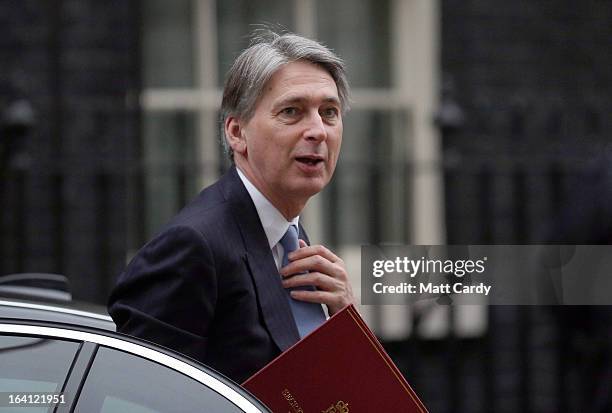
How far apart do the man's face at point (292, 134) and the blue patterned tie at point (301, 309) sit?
9 centimetres

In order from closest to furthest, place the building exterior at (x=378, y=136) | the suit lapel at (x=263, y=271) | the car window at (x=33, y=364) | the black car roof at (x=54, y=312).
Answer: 1. the car window at (x=33, y=364)
2. the black car roof at (x=54, y=312)
3. the suit lapel at (x=263, y=271)
4. the building exterior at (x=378, y=136)

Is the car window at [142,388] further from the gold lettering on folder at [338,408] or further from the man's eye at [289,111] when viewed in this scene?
the man's eye at [289,111]

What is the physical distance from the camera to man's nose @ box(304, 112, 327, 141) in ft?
9.00

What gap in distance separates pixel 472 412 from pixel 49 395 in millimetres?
4725

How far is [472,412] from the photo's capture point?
22.0 ft

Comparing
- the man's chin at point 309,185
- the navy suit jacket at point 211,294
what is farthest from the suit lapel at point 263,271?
the man's chin at point 309,185

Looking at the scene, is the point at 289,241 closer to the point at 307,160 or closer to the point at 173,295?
the point at 307,160

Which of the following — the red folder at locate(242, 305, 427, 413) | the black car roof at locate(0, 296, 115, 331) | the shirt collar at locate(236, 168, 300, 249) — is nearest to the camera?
the black car roof at locate(0, 296, 115, 331)

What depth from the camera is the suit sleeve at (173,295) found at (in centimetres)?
254

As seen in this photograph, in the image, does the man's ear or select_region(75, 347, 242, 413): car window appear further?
the man's ear

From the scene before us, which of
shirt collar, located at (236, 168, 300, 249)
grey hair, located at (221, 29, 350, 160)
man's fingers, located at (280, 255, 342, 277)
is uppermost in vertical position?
grey hair, located at (221, 29, 350, 160)

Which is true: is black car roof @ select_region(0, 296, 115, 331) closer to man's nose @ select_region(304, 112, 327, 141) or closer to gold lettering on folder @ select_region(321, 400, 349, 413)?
gold lettering on folder @ select_region(321, 400, 349, 413)

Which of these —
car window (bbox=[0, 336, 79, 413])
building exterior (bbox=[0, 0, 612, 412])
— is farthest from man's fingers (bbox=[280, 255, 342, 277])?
building exterior (bbox=[0, 0, 612, 412])

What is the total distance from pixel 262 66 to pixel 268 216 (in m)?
0.33
